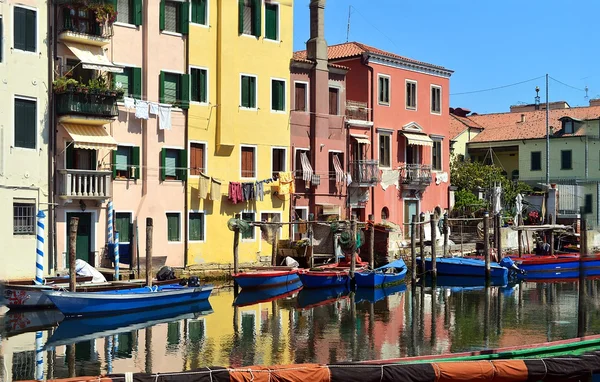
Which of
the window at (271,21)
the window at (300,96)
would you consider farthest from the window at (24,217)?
the window at (300,96)

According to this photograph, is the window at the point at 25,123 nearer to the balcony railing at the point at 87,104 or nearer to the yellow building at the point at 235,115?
the balcony railing at the point at 87,104

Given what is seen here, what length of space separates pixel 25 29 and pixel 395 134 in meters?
21.4

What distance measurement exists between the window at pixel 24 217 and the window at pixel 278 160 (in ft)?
40.4

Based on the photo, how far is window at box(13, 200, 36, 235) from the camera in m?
30.1

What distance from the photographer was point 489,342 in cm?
2394

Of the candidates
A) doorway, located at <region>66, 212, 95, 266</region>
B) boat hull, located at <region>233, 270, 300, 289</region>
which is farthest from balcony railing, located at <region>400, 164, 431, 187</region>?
doorway, located at <region>66, 212, 95, 266</region>

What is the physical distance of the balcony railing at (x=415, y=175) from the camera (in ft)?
152

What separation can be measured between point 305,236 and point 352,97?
29.9ft

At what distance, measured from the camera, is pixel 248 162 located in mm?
38688

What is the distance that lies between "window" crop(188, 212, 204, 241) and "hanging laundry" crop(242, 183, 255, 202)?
2.20 meters

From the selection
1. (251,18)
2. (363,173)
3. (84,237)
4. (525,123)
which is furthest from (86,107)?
(525,123)

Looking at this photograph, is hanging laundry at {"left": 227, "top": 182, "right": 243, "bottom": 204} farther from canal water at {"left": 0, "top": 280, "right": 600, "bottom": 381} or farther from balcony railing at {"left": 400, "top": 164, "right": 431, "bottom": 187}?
balcony railing at {"left": 400, "top": 164, "right": 431, "bottom": 187}

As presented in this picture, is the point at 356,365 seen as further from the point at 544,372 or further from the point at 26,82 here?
the point at 26,82

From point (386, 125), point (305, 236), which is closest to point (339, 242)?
point (305, 236)
